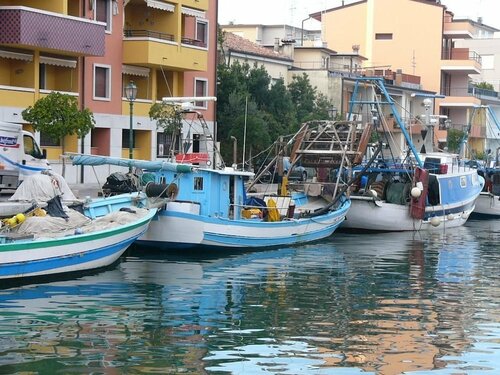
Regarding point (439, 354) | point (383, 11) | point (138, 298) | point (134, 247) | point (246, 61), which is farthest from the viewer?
point (383, 11)

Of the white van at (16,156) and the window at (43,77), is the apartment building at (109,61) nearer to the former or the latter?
the window at (43,77)

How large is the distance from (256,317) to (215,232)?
8834 millimetres

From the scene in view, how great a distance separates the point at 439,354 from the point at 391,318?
119 inches

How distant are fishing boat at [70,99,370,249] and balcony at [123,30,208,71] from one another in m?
14.3

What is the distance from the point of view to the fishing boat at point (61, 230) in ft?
66.1

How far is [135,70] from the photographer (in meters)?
45.2

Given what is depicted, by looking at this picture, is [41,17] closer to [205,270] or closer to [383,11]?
[205,270]

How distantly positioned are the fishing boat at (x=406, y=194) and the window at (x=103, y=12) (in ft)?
38.0

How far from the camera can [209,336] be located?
16.1 metres

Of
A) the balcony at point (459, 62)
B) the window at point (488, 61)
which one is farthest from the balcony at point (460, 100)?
the window at point (488, 61)

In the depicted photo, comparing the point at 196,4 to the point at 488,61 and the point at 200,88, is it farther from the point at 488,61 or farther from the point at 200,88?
the point at 488,61

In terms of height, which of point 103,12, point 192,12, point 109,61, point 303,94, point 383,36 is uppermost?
point 383,36

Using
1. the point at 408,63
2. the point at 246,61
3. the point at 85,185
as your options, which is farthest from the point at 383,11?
the point at 85,185

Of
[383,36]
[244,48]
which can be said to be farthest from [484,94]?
[244,48]
